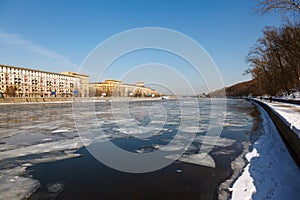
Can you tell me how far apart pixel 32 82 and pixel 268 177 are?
317ft

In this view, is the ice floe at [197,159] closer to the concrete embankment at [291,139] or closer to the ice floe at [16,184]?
the concrete embankment at [291,139]

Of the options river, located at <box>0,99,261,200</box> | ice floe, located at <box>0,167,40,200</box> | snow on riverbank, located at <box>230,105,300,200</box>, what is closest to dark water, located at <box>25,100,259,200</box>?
river, located at <box>0,99,261,200</box>

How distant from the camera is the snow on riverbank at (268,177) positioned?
3.24 meters

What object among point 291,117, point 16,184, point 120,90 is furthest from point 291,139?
point 120,90

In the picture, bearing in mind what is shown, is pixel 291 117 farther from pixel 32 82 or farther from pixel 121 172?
Result: pixel 32 82

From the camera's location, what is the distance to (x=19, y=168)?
4457mm

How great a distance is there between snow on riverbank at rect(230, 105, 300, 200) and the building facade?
7286cm

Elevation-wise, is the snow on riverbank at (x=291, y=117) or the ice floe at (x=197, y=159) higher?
the snow on riverbank at (x=291, y=117)

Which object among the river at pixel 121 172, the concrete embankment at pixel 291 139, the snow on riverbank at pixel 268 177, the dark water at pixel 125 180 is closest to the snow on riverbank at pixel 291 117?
the concrete embankment at pixel 291 139

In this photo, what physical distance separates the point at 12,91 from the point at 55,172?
7560 cm

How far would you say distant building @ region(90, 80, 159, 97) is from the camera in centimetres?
7276

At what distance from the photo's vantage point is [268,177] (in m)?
3.90

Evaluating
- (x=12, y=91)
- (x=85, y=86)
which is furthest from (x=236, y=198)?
(x=85, y=86)

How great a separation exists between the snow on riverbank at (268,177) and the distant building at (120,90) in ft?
200
